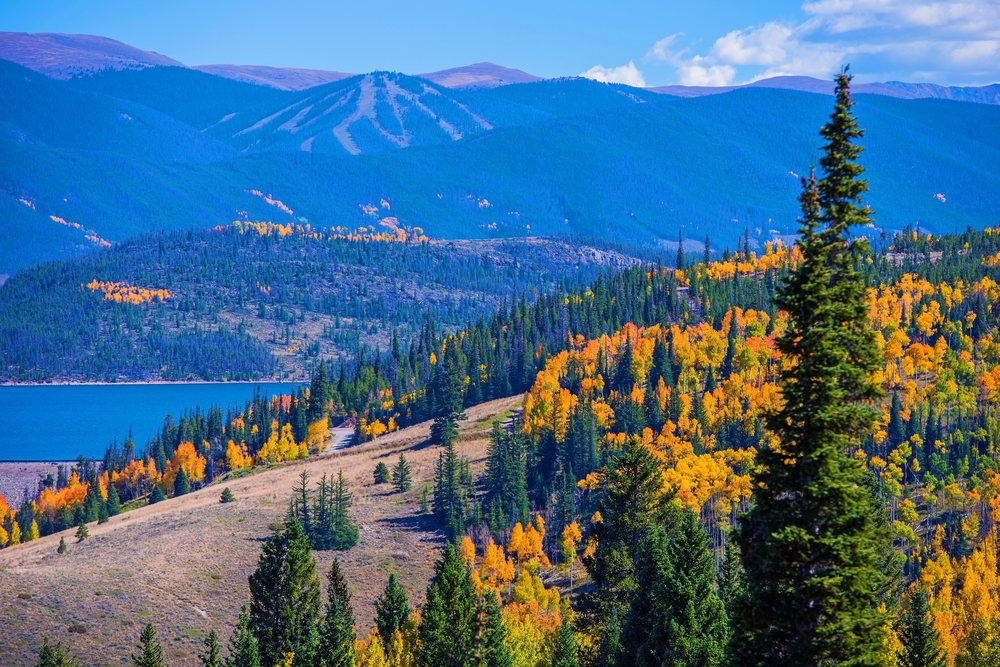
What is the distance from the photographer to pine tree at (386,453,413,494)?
19262 cm

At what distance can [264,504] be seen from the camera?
610 feet

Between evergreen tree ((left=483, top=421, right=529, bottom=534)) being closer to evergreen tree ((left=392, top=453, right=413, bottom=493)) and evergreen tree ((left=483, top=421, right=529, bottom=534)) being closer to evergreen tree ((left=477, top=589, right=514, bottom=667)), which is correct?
evergreen tree ((left=392, top=453, right=413, bottom=493))

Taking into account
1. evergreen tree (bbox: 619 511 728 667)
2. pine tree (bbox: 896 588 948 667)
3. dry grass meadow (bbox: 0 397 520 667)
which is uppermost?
evergreen tree (bbox: 619 511 728 667)

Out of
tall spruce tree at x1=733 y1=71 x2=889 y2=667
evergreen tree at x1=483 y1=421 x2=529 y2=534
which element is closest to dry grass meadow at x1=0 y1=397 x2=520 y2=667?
Result: evergreen tree at x1=483 y1=421 x2=529 y2=534

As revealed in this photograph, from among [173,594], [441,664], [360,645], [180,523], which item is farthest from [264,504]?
[441,664]

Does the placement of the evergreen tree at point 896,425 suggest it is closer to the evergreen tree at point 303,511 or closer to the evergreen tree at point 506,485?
the evergreen tree at point 506,485

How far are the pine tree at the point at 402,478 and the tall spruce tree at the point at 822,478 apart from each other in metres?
166

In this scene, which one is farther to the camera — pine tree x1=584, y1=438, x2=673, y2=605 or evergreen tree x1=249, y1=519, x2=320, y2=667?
evergreen tree x1=249, y1=519, x2=320, y2=667

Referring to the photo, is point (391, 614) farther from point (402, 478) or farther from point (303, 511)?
point (402, 478)

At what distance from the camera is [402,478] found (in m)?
194

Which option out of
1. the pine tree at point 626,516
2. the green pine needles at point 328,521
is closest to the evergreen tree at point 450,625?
the pine tree at point 626,516

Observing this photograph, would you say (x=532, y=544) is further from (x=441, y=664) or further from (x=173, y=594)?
(x=441, y=664)

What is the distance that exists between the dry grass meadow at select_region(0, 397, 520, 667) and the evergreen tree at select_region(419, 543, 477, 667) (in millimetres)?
51471

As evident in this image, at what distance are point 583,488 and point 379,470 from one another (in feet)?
139
